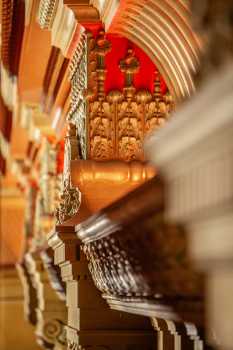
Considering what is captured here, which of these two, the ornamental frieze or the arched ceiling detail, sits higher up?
the arched ceiling detail

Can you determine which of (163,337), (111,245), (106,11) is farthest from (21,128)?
(111,245)

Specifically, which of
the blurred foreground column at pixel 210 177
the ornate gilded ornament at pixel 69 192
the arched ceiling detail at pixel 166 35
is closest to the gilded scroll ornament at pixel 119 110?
the arched ceiling detail at pixel 166 35

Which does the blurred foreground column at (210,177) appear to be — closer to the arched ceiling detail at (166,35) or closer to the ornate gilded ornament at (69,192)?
the arched ceiling detail at (166,35)

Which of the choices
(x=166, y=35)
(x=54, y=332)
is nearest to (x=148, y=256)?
(x=166, y=35)

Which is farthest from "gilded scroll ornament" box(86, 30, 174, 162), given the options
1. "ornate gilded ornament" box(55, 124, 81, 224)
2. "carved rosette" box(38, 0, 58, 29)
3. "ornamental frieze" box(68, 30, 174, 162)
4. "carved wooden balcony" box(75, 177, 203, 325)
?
"carved wooden balcony" box(75, 177, 203, 325)

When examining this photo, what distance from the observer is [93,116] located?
6.97 metres

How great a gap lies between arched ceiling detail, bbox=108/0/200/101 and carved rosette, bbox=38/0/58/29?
2.59ft

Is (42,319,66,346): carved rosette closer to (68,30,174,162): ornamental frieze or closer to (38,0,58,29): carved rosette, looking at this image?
(38,0,58,29): carved rosette

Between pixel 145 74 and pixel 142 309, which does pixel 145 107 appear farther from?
pixel 142 309

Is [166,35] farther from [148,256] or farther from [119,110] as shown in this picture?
[148,256]

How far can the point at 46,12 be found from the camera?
782 centimetres

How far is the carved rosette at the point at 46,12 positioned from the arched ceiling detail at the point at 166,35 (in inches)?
31.1

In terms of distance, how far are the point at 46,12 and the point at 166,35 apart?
1380 mm

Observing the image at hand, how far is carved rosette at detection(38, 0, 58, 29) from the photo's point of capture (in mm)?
7595
